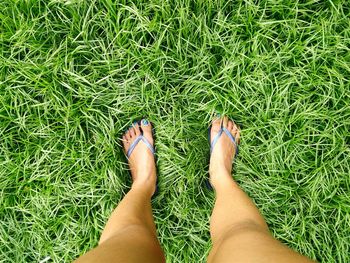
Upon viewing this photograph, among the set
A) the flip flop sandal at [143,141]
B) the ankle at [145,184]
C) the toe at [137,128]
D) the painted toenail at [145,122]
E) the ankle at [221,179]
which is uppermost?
the painted toenail at [145,122]

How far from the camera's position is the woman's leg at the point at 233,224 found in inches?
37.5

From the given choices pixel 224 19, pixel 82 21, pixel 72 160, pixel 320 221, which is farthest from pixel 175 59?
pixel 320 221

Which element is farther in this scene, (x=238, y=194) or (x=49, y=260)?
(x=49, y=260)

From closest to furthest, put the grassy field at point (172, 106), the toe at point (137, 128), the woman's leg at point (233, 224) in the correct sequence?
the woman's leg at point (233, 224) < the grassy field at point (172, 106) < the toe at point (137, 128)

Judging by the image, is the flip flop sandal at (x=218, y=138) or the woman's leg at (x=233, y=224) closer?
the woman's leg at (x=233, y=224)

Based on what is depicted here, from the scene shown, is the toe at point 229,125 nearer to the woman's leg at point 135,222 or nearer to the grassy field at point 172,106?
the grassy field at point 172,106

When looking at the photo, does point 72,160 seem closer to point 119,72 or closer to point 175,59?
point 119,72

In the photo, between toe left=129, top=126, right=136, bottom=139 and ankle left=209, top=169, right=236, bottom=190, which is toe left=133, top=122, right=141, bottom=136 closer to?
toe left=129, top=126, right=136, bottom=139

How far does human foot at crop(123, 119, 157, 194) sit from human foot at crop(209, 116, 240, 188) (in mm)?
232

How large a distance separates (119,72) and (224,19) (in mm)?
434

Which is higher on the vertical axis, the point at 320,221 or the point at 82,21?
the point at 82,21

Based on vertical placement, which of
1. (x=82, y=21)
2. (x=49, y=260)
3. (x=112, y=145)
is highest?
(x=82, y=21)

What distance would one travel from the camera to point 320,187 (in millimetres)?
1473

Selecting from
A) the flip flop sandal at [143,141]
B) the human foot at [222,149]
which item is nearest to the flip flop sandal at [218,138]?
the human foot at [222,149]
